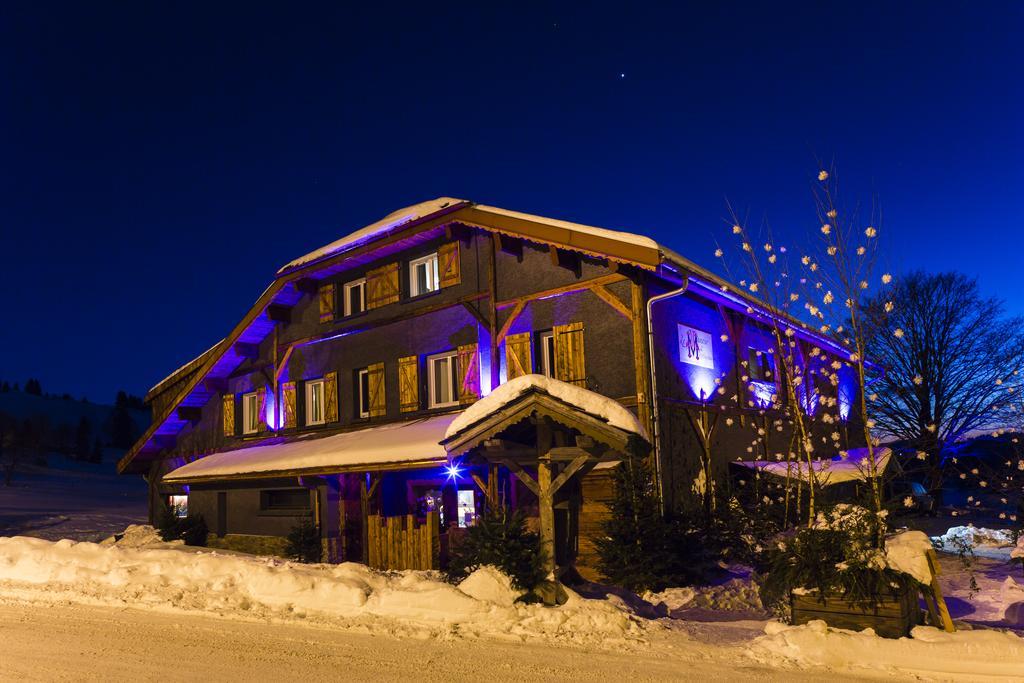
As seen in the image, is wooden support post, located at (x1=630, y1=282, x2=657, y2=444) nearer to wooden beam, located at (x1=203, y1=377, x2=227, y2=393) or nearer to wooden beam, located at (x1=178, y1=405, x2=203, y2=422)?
wooden beam, located at (x1=203, y1=377, x2=227, y2=393)

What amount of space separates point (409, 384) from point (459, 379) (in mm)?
1670

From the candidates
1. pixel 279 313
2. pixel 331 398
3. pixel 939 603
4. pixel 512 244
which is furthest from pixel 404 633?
pixel 279 313

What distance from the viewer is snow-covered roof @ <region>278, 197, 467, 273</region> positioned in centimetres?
1805

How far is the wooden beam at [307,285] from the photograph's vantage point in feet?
70.3

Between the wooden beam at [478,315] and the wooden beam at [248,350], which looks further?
the wooden beam at [248,350]

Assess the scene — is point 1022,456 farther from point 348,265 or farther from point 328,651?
point 348,265

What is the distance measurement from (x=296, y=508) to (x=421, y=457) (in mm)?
7236

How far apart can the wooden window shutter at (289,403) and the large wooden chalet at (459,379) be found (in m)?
0.06

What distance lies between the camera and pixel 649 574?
39.5 ft

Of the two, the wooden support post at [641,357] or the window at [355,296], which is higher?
the window at [355,296]

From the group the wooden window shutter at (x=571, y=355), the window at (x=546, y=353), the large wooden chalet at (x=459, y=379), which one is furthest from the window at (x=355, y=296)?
the wooden window shutter at (x=571, y=355)

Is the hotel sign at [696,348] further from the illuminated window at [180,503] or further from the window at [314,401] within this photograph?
the illuminated window at [180,503]

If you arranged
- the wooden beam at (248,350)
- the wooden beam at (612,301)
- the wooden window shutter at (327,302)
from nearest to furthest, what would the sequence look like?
the wooden beam at (612,301), the wooden window shutter at (327,302), the wooden beam at (248,350)

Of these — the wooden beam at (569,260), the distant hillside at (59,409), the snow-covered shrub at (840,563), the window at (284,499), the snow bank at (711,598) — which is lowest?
the snow bank at (711,598)
